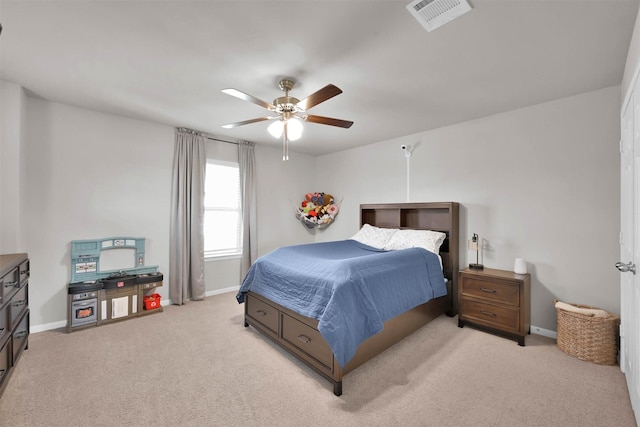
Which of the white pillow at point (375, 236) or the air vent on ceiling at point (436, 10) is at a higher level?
the air vent on ceiling at point (436, 10)

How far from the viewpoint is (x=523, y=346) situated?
272 cm

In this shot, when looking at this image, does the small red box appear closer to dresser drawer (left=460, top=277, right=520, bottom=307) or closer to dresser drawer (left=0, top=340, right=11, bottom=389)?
dresser drawer (left=0, top=340, right=11, bottom=389)

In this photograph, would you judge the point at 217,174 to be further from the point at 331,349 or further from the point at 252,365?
the point at 331,349

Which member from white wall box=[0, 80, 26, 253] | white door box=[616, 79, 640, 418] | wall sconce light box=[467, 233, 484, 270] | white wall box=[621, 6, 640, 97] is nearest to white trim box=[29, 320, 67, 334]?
white wall box=[0, 80, 26, 253]

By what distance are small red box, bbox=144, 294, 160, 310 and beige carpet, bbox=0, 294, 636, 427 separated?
2.22 ft

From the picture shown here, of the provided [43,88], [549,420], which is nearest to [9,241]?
[43,88]

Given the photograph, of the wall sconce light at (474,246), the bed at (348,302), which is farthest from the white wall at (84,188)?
the wall sconce light at (474,246)

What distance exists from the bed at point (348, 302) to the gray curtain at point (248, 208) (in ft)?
4.88

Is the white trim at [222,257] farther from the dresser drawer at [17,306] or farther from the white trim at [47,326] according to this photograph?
the dresser drawer at [17,306]

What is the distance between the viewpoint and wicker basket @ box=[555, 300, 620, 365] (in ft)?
7.78

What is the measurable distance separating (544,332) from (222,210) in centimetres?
446

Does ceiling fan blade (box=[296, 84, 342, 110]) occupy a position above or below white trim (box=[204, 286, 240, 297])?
above

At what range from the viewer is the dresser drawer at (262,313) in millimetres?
2699

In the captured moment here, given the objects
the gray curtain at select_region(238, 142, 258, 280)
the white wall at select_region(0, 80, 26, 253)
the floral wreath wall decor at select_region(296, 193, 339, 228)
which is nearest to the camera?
the white wall at select_region(0, 80, 26, 253)
